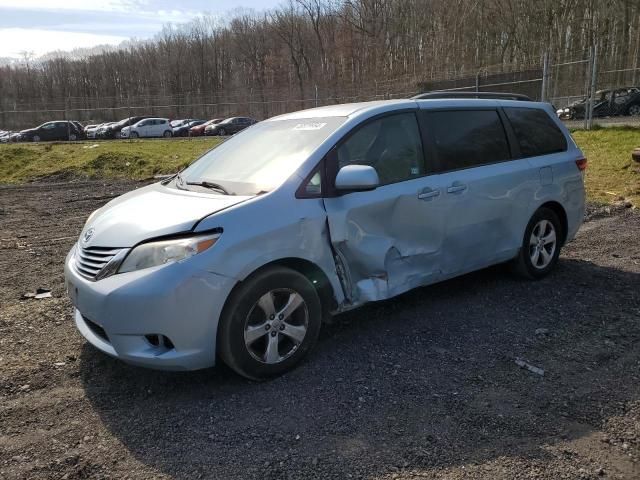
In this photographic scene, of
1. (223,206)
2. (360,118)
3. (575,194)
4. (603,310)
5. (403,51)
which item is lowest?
(603,310)

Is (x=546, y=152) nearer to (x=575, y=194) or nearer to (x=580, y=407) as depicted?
(x=575, y=194)

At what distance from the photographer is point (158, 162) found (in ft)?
52.5

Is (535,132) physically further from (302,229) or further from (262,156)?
(302,229)

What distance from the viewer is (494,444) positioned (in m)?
2.81

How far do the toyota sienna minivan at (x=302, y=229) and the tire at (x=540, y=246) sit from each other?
23 millimetres

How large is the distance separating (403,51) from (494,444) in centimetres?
5777

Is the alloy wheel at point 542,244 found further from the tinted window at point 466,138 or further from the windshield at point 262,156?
the windshield at point 262,156

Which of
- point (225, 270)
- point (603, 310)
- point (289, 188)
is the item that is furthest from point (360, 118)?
point (603, 310)

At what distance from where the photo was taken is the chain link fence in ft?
Answer: 60.5

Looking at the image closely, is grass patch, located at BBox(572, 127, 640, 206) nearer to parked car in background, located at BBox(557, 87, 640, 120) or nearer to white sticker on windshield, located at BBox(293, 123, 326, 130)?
white sticker on windshield, located at BBox(293, 123, 326, 130)

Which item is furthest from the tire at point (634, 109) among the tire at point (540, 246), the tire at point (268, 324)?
the tire at point (268, 324)

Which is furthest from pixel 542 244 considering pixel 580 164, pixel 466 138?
pixel 466 138

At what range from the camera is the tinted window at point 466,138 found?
14.8 ft

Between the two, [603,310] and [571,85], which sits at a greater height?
[571,85]
